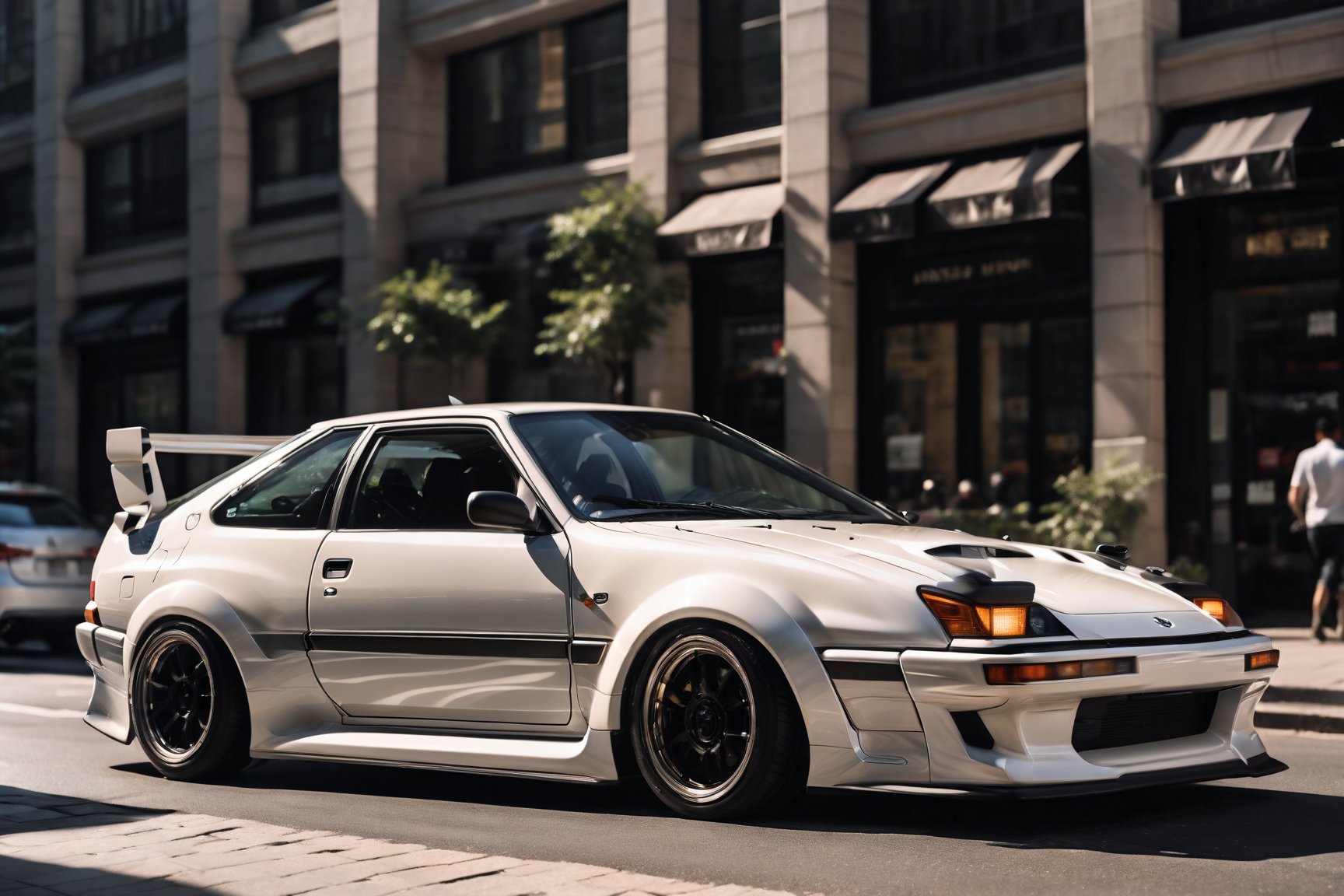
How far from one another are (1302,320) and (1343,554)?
2.79 metres

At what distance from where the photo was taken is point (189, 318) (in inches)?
1134

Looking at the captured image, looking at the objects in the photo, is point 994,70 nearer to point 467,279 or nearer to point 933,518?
point 933,518

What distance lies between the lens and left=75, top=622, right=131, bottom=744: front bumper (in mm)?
7727

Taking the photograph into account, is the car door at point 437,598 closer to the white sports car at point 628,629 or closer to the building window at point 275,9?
the white sports car at point 628,629

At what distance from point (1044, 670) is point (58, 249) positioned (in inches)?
1178

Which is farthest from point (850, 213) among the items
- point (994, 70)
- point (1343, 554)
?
point (1343, 554)

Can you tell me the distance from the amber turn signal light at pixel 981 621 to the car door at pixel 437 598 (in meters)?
1.46

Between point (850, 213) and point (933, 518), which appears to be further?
point (850, 213)

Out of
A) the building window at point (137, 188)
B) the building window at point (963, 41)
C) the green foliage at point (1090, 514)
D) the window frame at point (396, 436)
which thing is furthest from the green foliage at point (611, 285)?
the window frame at point (396, 436)

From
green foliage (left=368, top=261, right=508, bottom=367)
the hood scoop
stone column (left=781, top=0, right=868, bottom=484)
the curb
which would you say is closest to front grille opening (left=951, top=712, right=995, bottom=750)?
the hood scoop

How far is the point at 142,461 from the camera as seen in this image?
8.09 metres

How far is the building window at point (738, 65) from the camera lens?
67.2ft

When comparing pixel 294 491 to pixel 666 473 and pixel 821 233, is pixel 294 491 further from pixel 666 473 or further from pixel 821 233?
pixel 821 233

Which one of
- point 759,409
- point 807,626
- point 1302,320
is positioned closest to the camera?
point 807,626
